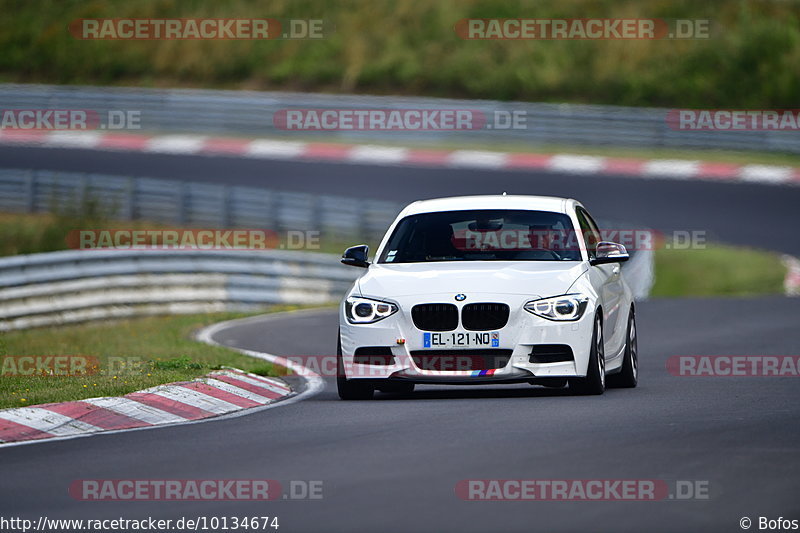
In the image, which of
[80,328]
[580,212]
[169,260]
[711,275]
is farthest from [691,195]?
[580,212]

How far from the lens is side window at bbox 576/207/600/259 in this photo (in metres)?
13.1

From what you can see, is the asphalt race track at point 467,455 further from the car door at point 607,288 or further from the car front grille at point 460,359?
the car door at point 607,288

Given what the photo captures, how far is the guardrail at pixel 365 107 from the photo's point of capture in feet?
124

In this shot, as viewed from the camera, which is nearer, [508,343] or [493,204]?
[508,343]

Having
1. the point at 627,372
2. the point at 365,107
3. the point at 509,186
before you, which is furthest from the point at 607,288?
the point at 365,107

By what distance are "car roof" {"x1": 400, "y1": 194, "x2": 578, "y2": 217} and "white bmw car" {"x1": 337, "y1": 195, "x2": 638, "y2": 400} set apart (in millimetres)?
126

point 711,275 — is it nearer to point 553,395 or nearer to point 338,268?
point 338,268

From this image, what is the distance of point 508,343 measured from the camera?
1159 cm

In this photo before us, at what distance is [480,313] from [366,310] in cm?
86

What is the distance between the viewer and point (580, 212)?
534 inches

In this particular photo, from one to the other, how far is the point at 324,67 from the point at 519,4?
6.16 m

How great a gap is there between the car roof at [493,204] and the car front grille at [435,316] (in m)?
1.42

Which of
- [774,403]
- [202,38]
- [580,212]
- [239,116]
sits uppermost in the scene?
[202,38]

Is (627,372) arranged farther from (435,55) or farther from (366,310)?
(435,55)
